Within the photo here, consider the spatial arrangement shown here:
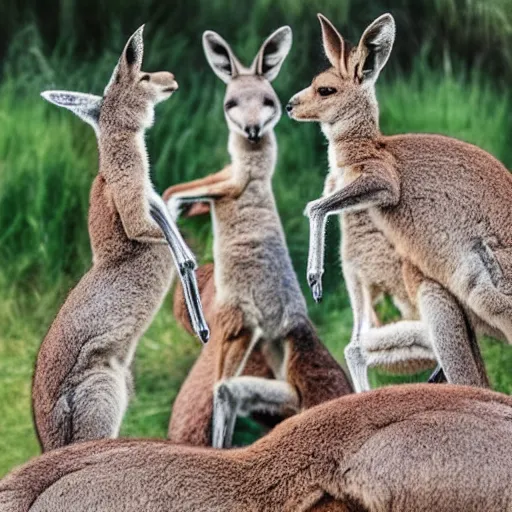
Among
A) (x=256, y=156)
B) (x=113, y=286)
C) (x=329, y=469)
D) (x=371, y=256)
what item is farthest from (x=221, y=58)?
(x=329, y=469)

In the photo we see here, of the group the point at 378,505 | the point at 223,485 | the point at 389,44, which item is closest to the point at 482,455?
the point at 378,505

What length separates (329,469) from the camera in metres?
3.89

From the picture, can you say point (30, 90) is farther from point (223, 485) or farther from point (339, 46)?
point (223, 485)

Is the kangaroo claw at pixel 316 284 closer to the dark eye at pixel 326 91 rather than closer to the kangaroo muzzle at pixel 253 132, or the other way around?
the dark eye at pixel 326 91

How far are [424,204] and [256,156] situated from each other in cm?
80

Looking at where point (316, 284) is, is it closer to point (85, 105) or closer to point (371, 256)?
point (371, 256)

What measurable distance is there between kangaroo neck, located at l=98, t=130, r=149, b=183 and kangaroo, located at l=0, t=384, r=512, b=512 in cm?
112

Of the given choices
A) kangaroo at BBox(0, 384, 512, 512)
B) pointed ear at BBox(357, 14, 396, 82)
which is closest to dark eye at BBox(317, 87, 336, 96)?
pointed ear at BBox(357, 14, 396, 82)

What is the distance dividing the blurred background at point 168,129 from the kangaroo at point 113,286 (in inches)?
40.6

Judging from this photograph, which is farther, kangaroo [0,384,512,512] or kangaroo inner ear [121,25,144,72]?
kangaroo inner ear [121,25,144,72]

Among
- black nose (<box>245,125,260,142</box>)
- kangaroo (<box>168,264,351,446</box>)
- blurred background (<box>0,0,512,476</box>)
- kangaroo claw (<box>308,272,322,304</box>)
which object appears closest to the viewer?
kangaroo claw (<box>308,272,322,304</box>)

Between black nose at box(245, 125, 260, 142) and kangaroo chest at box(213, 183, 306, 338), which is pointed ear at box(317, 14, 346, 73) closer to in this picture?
black nose at box(245, 125, 260, 142)

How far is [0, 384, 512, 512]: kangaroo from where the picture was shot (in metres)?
3.81

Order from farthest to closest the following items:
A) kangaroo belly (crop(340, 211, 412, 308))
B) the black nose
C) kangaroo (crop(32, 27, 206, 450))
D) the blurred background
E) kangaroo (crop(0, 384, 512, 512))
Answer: the blurred background < the black nose < kangaroo belly (crop(340, 211, 412, 308)) < kangaroo (crop(32, 27, 206, 450)) < kangaroo (crop(0, 384, 512, 512))
